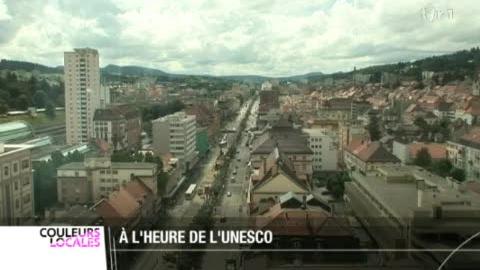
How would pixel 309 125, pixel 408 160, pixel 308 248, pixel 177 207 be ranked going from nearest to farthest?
pixel 308 248 → pixel 177 207 → pixel 408 160 → pixel 309 125

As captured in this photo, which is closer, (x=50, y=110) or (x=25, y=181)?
(x=25, y=181)

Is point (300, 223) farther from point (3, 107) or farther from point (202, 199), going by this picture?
point (3, 107)

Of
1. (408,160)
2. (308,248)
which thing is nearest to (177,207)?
(308,248)

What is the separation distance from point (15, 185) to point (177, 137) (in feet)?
3.12

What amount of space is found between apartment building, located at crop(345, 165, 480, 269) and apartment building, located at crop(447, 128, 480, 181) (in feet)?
0.33

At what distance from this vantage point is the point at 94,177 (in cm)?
268

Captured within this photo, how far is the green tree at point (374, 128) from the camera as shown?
2990 millimetres

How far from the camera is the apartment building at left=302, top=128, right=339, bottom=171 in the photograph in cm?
311

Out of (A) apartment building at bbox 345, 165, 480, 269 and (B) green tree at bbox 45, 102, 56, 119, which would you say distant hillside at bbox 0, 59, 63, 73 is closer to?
(B) green tree at bbox 45, 102, 56, 119

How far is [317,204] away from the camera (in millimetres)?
2830

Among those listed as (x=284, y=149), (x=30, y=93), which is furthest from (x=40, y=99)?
(x=284, y=149)

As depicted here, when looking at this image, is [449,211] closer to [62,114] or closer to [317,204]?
[317,204]

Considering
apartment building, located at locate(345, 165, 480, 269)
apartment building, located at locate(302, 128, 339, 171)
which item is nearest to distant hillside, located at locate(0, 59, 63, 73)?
apartment building, located at locate(302, 128, 339, 171)

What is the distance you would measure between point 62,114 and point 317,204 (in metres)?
1.52
